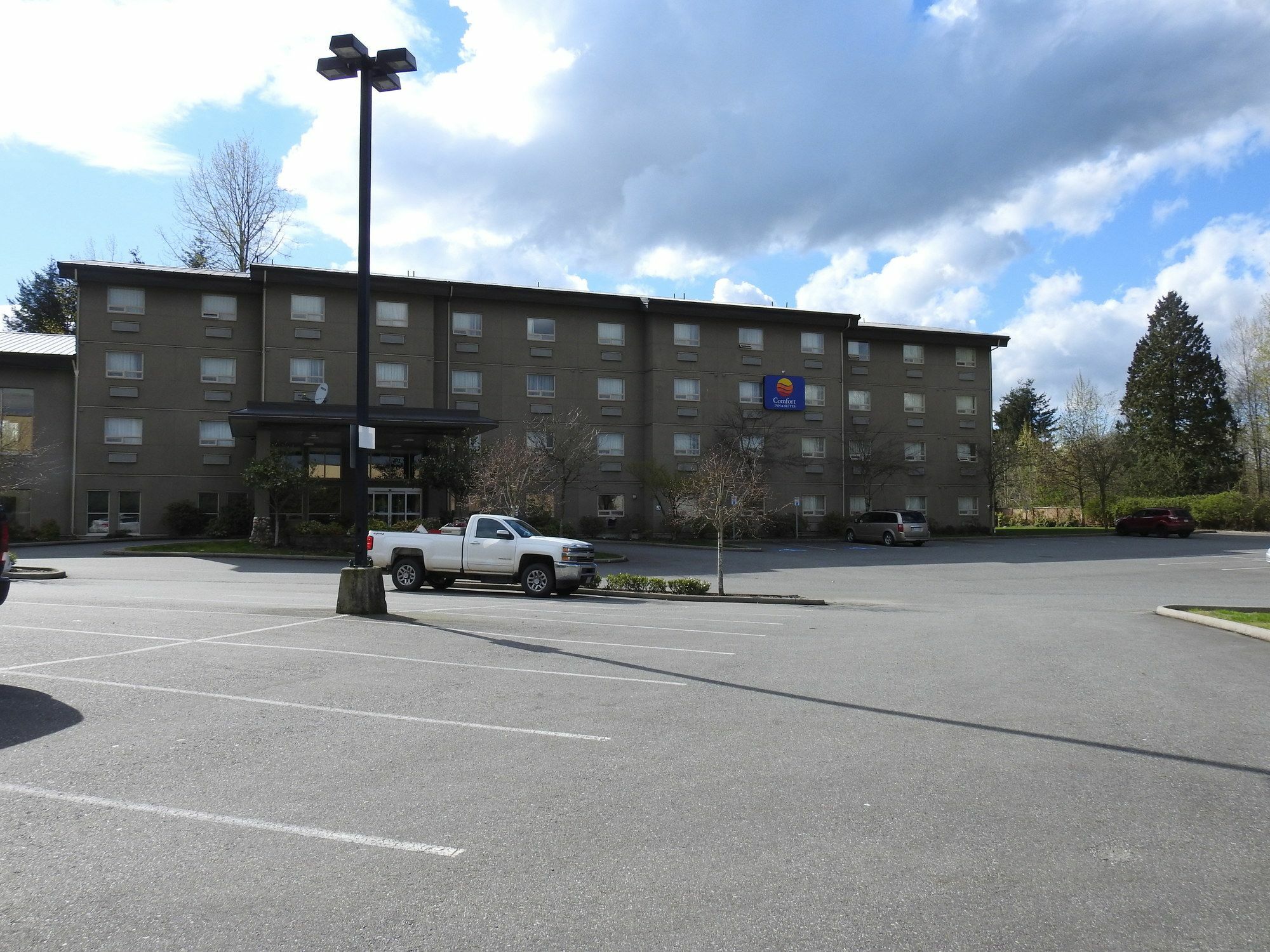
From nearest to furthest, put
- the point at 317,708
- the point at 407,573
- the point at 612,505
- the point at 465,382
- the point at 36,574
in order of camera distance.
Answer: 1. the point at 317,708
2. the point at 407,573
3. the point at 36,574
4. the point at 465,382
5. the point at 612,505

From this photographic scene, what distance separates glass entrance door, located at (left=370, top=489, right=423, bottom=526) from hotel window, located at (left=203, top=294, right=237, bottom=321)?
11.2 m

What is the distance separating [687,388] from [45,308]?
49670mm

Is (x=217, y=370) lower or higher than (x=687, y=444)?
higher

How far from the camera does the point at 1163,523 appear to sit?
4734cm

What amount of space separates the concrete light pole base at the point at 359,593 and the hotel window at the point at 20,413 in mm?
34061

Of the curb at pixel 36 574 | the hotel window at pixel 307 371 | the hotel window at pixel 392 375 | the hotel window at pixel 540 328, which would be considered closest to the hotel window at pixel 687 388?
the hotel window at pixel 540 328

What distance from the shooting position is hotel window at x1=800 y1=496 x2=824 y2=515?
49.0 m

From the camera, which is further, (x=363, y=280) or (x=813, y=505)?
(x=813, y=505)

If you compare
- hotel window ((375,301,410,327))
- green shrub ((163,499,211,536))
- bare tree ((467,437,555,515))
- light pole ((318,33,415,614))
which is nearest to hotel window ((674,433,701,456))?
bare tree ((467,437,555,515))

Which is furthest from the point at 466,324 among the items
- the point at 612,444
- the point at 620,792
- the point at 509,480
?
the point at 620,792

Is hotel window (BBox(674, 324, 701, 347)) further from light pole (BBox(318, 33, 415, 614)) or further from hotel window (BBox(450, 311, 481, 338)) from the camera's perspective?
light pole (BBox(318, 33, 415, 614))

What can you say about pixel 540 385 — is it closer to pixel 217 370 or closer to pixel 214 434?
pixel 217 370

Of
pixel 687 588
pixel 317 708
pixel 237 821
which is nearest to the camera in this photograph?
pixel 237 821

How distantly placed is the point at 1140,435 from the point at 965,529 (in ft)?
101
